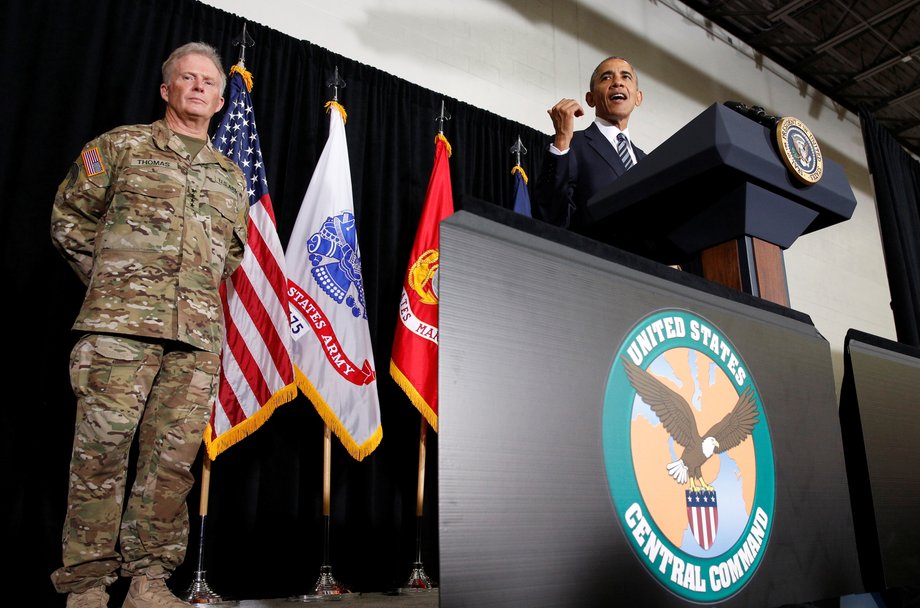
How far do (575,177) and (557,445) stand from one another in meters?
0.99

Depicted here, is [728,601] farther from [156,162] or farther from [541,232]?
[156,162]

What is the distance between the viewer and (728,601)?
1.98 ft

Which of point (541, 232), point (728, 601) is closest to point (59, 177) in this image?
point (541, 232)

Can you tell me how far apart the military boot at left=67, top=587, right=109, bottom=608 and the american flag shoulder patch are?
100 cm

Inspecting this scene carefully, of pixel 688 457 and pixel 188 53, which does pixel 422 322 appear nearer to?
pixel 188 53

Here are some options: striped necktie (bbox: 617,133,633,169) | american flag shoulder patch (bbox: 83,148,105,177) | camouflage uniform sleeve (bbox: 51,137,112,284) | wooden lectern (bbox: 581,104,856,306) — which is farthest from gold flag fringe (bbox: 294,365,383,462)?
wooden lectern (bbox: 581,104,856,306)

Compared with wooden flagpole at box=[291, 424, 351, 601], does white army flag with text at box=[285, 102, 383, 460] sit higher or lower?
higher

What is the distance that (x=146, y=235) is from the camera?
173 centimetres

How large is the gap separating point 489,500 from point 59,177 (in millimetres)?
2237

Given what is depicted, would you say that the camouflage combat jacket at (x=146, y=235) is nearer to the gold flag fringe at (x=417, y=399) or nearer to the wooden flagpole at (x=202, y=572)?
the wooden flagpole at (x=202, y=572)

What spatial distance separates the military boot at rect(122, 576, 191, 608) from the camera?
5.03 ft

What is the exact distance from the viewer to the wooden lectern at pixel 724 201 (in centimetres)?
82

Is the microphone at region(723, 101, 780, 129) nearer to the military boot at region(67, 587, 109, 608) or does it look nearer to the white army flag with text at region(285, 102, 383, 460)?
the military boot at region(67, 587, 109, 608)

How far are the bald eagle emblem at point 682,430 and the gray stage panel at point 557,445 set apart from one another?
0.06 ft
